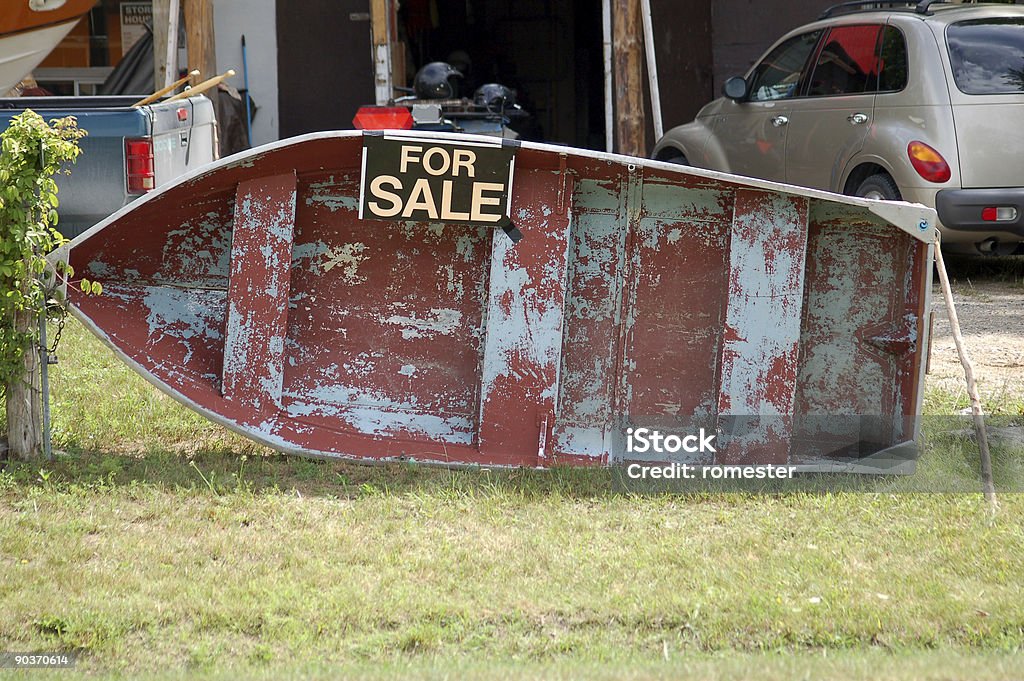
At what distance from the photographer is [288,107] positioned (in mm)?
12930

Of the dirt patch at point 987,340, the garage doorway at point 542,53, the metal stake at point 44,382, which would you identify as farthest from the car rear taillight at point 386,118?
the garage doorway at point 542,53

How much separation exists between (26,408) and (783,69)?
658 cm

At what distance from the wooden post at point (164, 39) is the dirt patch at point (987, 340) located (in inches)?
301

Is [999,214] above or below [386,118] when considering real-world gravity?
below

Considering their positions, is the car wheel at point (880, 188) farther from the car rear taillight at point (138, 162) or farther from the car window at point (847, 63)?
the car rear taillight at point (138, 162)

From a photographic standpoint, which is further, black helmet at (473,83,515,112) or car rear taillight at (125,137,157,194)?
black helmet at (473,83,515,112)

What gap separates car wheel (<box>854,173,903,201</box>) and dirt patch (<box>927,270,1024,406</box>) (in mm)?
874

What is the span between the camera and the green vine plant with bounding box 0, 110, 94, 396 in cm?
436

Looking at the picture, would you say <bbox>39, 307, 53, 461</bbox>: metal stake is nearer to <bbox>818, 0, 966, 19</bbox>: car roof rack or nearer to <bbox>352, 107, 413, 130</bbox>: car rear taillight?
<bbox>352, 107, 413, 130</bbox>: car rear taillight

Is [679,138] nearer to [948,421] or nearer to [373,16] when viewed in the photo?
[373,16]

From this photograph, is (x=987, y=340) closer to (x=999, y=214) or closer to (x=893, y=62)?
(x=999, y=214)

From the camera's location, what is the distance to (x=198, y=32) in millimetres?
11711

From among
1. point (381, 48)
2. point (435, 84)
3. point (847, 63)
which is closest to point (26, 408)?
point (847, 63)

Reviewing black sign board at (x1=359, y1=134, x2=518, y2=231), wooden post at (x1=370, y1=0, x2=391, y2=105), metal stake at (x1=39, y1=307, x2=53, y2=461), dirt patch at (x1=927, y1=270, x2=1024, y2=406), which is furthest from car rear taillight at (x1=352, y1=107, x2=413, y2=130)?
metal stake at (x1=39, y1=307, x2=53, y2=461)
